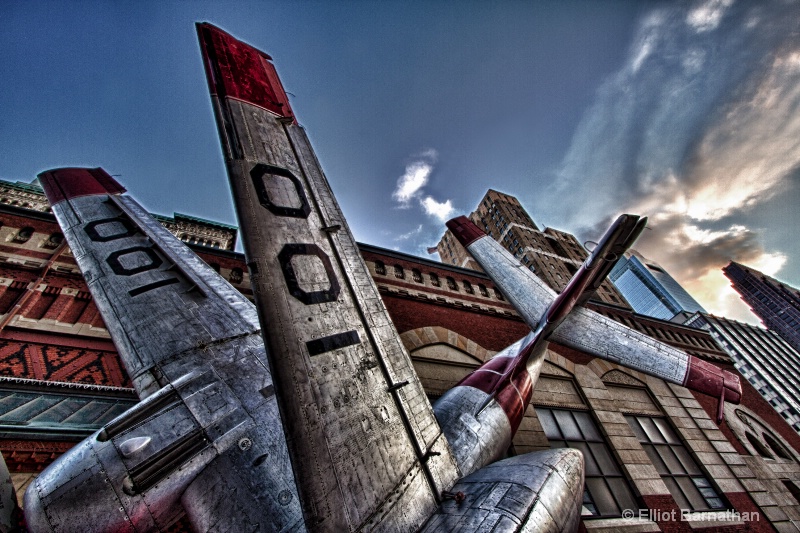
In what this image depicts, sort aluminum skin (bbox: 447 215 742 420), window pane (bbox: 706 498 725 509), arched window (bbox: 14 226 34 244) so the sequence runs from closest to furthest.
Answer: aluminum skin (bbox: 447 215 742 420) < arched window (bbox: 14 226 34 244) < window pane (bbox: 706 498 725 509)

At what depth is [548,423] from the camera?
8.52m

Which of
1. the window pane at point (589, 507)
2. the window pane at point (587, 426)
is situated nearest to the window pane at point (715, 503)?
the window pane at point (587, 426)

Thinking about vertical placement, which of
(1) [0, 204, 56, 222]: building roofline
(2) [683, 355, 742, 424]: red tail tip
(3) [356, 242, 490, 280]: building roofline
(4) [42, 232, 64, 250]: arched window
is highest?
(1) [0, 204, 56, 222]: building roofline

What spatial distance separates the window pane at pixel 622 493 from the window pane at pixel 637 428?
89.4 inches

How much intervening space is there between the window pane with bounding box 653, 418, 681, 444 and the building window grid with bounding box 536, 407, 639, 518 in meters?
3.21

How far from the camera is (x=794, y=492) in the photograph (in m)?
11.2

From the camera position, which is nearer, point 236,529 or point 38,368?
point 236,529

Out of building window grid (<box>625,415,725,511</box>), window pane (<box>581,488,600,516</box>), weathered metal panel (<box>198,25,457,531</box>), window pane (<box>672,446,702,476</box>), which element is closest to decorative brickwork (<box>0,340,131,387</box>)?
weathered metal panel (<box>198,25,457,531</box>)

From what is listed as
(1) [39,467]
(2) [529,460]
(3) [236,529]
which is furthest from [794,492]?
(1) [39,467]

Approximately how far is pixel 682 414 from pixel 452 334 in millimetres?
8986

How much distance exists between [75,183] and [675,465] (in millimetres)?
17281

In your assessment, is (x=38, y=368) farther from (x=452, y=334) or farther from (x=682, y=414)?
(x=682, y=414)

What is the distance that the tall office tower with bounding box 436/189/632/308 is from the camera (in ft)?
128

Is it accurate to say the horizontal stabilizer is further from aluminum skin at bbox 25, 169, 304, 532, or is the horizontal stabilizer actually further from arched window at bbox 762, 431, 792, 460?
arched window at bbox 762, 431, 792, 460
